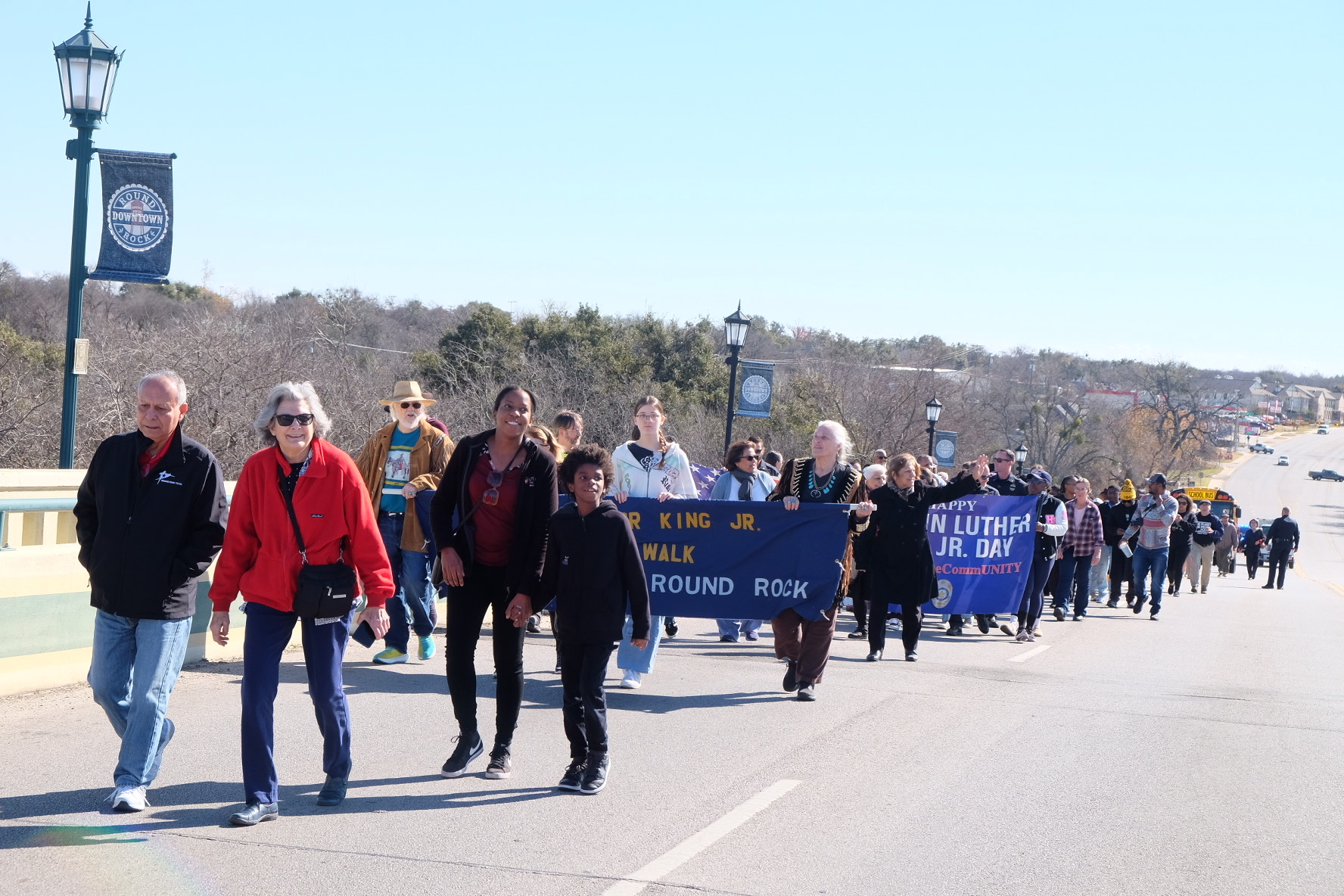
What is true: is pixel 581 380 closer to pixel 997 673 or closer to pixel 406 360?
pixel 406 360

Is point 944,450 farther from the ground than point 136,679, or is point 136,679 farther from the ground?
point 944,450

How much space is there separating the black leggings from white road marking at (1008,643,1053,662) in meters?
7.12

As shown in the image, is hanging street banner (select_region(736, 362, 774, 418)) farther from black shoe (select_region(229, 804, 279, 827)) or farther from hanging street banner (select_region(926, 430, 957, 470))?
black shoe (select_region(229, 804, 279, 827))

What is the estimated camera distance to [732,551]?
33.6ft

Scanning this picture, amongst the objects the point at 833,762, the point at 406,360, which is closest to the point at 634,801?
the point at 833,762

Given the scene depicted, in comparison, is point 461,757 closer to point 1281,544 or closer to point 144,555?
point 144,555

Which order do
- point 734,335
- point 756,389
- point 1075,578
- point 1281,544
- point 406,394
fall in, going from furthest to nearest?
1. point 1281,544
2. point 756,389
3. point 734,335
4. point 1075,578
5. point 406,394

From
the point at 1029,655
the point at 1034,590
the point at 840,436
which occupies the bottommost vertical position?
the point at 1029,655

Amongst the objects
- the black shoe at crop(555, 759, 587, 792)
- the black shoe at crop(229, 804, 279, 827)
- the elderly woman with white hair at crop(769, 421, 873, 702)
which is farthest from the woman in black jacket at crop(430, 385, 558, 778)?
the elderly woman with white hair at crop(769, 421, 873, 702)

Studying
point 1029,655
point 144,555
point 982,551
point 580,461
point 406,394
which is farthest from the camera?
point 982,551

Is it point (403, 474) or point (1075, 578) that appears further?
point (1075, 578)

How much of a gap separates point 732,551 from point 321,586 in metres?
5.04

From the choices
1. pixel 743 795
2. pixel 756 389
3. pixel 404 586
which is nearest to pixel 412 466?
pixel 404 586

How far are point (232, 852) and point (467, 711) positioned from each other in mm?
1631
